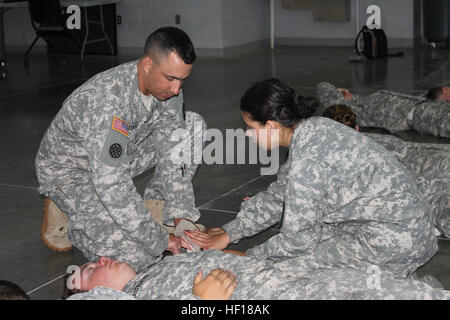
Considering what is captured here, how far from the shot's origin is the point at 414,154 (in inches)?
134

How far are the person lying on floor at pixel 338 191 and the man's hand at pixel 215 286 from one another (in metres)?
0.26

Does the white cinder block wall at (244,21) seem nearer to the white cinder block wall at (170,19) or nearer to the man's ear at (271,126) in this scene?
the white cinder block wall at (170,19)

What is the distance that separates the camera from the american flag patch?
8.76ft

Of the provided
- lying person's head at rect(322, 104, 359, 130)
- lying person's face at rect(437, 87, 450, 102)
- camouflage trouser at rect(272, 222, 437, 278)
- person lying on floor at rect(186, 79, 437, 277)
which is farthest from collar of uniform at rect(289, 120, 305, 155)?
lying person's face at rect(437, 87, 450, 102)

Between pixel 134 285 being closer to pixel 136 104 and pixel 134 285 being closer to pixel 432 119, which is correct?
pixel 136 104

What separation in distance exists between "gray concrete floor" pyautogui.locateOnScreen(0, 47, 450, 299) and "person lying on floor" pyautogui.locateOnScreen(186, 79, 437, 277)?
458 millimetres

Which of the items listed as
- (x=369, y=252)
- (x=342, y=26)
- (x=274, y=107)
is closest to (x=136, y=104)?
(x=274, y=107)

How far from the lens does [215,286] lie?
2.14m

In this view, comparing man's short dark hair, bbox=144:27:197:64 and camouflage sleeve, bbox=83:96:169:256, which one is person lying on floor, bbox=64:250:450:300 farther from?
man's short dark hair, bbox=144:27:197:64

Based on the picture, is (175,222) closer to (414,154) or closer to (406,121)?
(414,154)

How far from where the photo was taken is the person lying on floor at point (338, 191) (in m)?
2.22

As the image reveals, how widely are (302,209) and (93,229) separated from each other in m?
1.06

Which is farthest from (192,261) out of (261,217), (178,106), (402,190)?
(178,106)
